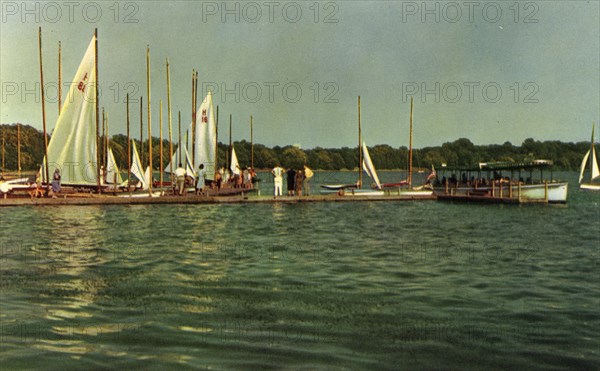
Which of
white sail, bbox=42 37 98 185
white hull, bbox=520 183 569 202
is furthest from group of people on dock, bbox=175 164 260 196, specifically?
white hull, bbox=520 183 569 202

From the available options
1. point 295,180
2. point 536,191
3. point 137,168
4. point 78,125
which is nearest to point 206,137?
point 137,168

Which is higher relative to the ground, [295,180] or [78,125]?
[78,125]

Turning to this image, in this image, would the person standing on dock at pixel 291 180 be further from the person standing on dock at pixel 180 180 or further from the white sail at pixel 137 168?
the white sail at pixel 137 168

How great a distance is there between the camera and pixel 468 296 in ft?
37.6

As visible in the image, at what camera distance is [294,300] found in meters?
10.9

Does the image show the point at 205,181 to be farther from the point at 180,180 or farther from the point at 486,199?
the point at 486,199

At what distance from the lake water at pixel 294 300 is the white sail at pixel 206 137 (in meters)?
24.7

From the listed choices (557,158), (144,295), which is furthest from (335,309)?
(557,158)

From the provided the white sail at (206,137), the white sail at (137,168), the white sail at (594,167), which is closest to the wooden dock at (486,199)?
the white sail at (206,137)

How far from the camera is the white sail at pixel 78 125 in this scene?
114ft

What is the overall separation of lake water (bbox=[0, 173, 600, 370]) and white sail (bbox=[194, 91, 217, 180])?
81.1 ft

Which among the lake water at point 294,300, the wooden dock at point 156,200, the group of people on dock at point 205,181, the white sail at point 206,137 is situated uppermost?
the white sail at point 206,137

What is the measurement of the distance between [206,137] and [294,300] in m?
38.4

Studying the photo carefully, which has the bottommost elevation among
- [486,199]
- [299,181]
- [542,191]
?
[486,199]
